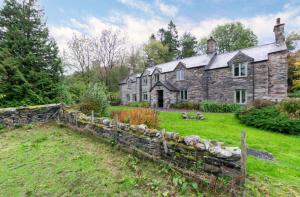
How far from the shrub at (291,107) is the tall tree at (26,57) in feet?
55.1

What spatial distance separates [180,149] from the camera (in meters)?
4.18

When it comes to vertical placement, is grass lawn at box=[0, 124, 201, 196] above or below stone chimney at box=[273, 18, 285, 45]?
below

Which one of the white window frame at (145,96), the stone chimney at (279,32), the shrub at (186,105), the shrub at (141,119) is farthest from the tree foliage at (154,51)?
the shrub at (141,119)

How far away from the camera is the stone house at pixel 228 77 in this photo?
15.7 m

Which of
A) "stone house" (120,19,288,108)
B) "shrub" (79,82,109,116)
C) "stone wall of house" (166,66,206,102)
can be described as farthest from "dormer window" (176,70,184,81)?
"shrub" (79,82,109,116)

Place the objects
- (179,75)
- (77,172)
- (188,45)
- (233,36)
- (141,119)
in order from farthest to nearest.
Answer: (188,45)
(233,36)
(179,75)
(141,119)
(77,172)

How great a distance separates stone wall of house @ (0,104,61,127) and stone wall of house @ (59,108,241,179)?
6002mm

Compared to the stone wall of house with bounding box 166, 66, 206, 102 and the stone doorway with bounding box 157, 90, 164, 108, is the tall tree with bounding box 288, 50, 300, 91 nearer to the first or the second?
the stone wall of house with bounding box 166, 66, 206, 102

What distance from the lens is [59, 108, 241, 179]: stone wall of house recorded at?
11.3 ft

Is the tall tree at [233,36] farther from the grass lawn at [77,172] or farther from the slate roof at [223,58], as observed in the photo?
the grass lawn at [77,172]

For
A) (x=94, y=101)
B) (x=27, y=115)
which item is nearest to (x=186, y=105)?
(x=94, y=101)

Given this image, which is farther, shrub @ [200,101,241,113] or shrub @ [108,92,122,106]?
shrub @ [108,92,122,106]

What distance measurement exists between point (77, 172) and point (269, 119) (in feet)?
35.6

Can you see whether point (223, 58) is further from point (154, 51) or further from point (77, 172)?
point (154, 51)
